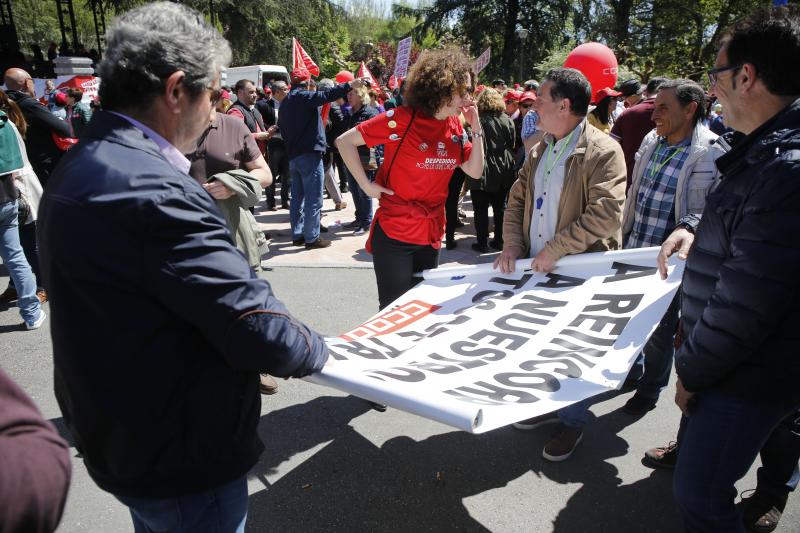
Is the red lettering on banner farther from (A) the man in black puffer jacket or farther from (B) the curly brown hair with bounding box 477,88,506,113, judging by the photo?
(B) the curly brown hair with bounding box 477,88,506,113

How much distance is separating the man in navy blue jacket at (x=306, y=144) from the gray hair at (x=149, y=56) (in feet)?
19.4

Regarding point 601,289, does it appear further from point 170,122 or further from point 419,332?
point 170,122

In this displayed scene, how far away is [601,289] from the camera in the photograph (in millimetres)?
2943

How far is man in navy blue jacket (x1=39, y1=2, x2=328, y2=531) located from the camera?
4.16 feet

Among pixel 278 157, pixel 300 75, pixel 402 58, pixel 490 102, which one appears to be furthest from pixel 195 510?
pixel 278 157

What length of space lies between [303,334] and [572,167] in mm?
1988

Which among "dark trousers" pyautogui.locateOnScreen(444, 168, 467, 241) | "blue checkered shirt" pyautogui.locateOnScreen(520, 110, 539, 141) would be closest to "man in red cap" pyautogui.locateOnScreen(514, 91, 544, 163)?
"blue checkered shirt" pyautogui.locateOnScreen(520, 110, 539, 141)

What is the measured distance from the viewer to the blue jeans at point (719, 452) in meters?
1.73

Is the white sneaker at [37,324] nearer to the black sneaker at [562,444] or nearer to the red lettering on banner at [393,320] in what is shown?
the red lettering on banner at [393,320]

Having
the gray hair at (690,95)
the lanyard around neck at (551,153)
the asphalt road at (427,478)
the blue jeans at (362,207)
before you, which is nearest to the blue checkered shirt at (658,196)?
the gray hair at (690,95)

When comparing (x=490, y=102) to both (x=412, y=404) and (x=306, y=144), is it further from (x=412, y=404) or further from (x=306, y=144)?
(x=412, y=404)

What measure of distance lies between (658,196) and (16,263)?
5.10 metres

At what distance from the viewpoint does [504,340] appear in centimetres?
269

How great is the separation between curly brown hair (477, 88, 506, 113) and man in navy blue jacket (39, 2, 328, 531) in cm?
564
